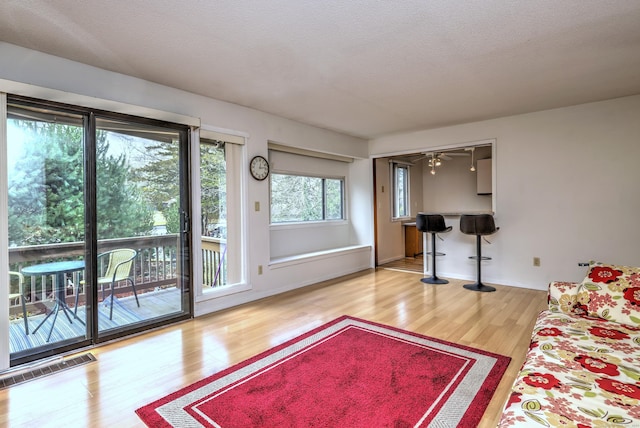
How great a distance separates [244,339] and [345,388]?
1.14m

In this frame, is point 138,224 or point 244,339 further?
point 138,224

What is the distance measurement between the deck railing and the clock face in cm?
94

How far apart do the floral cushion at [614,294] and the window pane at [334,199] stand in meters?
4.15

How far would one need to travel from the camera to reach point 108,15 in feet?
6.70

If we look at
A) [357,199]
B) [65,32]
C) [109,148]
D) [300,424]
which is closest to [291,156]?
[357,199]

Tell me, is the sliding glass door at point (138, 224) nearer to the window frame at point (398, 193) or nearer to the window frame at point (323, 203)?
the window frame at point (323, 203)

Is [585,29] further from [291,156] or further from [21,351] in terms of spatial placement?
[21,351]

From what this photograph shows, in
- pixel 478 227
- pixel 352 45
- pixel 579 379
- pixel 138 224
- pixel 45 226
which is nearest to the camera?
pixel 579 379

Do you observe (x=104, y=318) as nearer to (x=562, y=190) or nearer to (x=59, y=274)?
(x=59, y=274)

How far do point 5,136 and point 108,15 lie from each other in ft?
3.98

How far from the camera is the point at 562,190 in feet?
13.8

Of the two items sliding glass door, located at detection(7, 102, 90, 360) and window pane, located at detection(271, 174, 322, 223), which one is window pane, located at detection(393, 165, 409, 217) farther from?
sliding glass door, located at detection(7, 102, 90, 360)

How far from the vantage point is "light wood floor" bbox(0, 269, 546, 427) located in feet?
6.27

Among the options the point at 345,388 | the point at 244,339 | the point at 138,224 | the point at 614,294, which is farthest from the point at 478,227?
the point at 138,224
